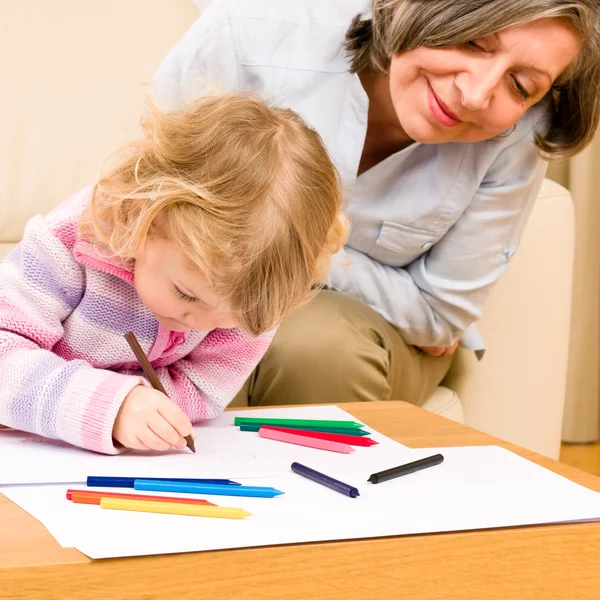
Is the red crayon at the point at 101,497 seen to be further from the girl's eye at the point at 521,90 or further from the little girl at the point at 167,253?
the girl's eye at the point at 521,90

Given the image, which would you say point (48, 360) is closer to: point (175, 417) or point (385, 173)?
point (175, 417)

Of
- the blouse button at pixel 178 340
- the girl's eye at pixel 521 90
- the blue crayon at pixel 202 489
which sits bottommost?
the blue crayon at pixel 202 489

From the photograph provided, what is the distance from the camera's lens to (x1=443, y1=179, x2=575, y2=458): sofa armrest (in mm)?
1357

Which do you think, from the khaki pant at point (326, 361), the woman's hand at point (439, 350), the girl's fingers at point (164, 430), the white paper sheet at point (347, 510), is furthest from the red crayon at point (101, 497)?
the woman's hand at point (439, 350)

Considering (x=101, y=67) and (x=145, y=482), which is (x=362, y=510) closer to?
(x=145, y=482)

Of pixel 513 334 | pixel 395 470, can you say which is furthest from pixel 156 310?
pixel 513 334

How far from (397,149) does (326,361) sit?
330 mm

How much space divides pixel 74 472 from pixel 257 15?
74cm

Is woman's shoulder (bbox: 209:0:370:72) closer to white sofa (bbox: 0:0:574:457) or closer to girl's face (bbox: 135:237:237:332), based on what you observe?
white sofa (bbox: 0:0:574:457)

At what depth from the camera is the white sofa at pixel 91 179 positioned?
136 cm

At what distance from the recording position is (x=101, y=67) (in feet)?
4.70

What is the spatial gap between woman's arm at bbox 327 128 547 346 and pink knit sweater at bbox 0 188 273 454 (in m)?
0.36

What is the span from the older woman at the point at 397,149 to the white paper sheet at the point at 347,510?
16.3 inches

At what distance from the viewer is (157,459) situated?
705 mm
